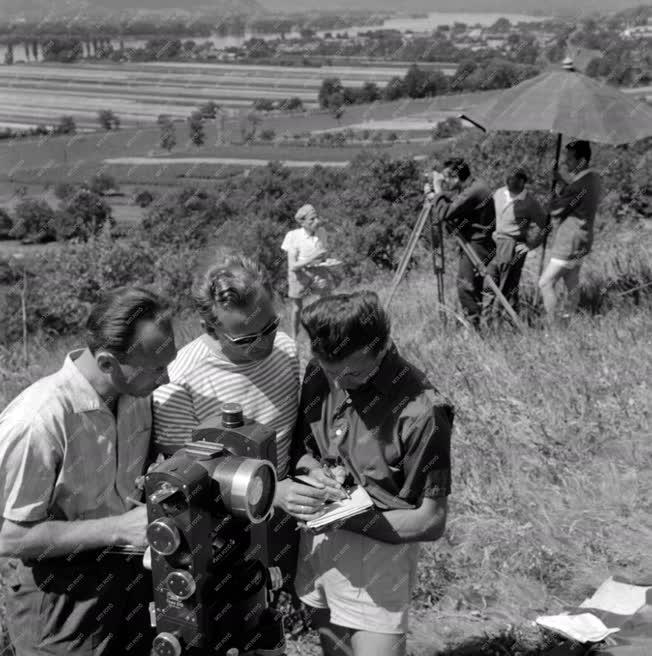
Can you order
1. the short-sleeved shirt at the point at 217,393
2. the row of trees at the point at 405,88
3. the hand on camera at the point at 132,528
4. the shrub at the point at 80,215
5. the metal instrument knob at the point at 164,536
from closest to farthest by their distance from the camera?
the metal instrument knob at the point at 164,536 < the hand on camera at the point at 132,528 < the short-sleeved shirt at the point at 217,393 < the shrub at the point at 80,215 < the row of trees at the point at 405,88

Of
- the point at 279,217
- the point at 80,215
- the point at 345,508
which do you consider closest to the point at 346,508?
the point at 345,508

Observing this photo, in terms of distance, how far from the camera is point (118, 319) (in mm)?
2131

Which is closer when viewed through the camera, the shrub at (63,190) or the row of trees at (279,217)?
the row of trees at (279,217)

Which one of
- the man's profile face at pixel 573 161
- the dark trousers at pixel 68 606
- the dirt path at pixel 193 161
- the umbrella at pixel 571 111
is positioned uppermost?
the umbrella at pixel 571 111

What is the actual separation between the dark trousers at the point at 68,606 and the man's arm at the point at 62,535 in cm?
12

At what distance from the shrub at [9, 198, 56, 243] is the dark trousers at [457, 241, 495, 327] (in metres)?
61.5

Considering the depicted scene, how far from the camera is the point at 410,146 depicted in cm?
6469

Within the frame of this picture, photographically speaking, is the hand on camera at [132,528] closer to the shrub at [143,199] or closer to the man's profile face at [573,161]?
the man's profile face at [573,161]

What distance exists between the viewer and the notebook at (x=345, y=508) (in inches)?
84.1

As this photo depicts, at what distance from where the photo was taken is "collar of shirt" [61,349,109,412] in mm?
2143

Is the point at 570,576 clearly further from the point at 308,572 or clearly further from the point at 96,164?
the point at 96,164

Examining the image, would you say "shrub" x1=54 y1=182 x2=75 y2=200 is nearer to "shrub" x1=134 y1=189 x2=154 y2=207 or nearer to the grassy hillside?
"shrub" x1=134 y1=189 x2=154 y2=207

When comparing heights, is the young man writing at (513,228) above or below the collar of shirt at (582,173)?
below

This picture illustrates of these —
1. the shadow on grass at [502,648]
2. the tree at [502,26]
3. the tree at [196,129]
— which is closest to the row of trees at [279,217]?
the shadow on grass at [502,648]
